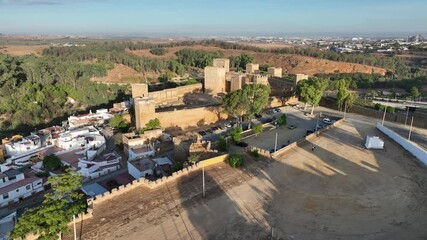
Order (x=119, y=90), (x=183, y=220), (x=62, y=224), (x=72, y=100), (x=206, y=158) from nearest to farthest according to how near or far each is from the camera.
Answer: (x=62, y=224), (x=183, y=220), (x=206, y=158), (x=72, y=100), (x=119, y=90)

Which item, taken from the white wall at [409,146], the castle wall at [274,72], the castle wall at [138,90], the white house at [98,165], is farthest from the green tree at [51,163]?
the castle wall at [274,72]

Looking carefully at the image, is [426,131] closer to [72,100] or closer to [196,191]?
[196,191]

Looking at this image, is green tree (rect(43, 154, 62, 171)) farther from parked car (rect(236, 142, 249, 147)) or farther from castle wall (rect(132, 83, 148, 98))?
parked car (rect(236, 142, 249, 147))

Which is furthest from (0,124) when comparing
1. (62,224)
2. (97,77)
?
(62,224)

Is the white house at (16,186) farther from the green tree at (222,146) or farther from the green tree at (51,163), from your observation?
the green tree at (222,146)

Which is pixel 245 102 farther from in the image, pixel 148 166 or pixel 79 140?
pixel 79 140

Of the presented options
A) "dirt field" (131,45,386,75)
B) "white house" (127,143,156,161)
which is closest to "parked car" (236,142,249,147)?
"white house" (127,143,156,161)
